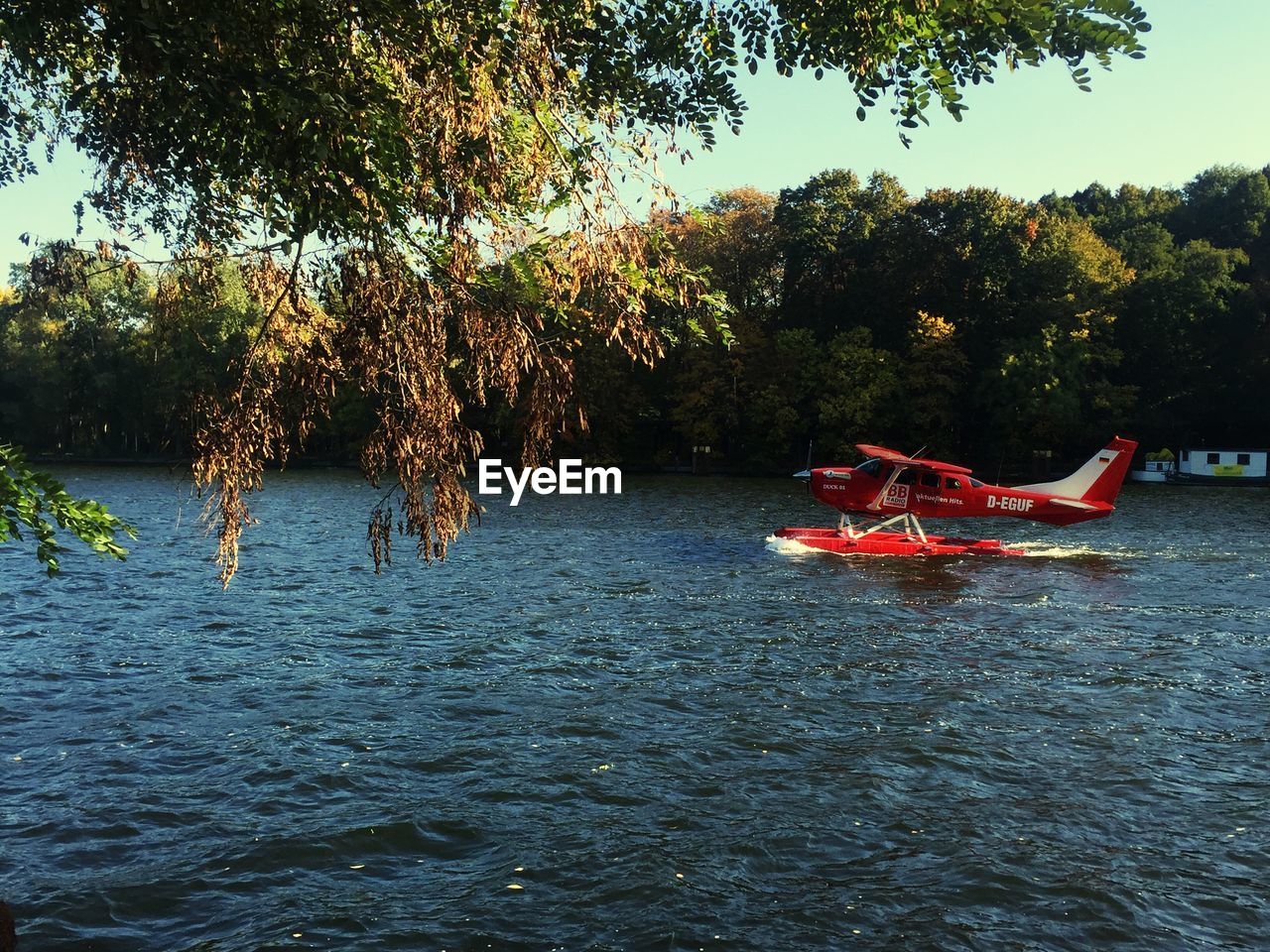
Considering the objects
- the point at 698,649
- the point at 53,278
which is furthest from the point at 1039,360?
the point at 53,278

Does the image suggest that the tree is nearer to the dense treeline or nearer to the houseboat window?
the houseboat window

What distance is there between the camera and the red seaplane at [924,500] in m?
34.2

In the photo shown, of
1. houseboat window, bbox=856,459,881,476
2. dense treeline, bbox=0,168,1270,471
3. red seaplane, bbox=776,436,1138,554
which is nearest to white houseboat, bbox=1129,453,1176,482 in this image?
dense treeline, bbox=0,168,1270,471

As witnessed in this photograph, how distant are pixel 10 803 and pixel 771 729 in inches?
363

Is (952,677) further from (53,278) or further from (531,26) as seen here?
(53,278)

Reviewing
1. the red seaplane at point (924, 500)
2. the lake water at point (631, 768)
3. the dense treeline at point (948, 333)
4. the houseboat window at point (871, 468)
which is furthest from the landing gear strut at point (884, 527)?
the dense treeline at point (948, 333)

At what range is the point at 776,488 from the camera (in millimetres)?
65625

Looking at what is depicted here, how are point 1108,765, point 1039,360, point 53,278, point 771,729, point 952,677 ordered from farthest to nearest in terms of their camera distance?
point 1039,360 < point 952,677 < point 771,729 < point 1108,765 < point 53,278

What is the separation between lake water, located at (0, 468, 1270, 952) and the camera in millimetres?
9195

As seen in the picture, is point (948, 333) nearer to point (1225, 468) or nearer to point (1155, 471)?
point (1155, 471)

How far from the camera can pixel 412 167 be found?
7969 mm

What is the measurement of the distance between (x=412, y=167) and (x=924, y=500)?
2903 centimetres

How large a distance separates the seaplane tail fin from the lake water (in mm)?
9286

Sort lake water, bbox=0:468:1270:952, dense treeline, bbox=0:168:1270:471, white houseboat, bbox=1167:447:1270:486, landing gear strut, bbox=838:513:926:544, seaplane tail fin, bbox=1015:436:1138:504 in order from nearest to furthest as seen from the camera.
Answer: lake water, bbox=0:468:1270:952 < landing gear strut, bbox=838:513:926:544 < seaplane tail fin, bbox=1015:436:1138:504 < white houseboat, bbox=1167:447:1270:486 < dense treeline, bbox=0:168:1270:471
